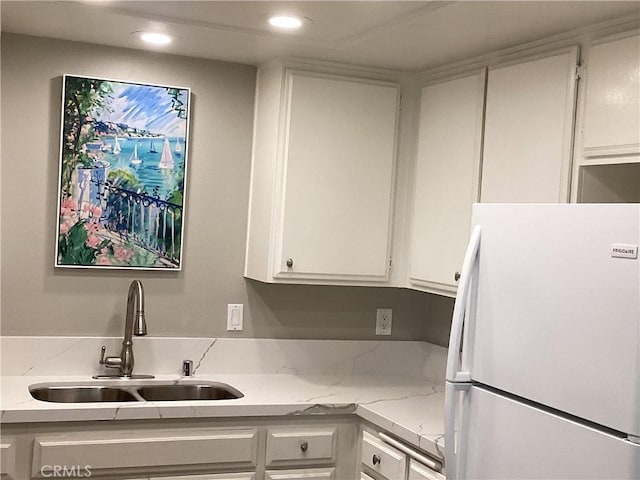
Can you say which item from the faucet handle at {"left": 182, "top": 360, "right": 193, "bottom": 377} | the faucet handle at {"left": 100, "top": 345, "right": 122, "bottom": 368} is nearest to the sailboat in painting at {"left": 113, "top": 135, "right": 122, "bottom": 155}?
the faucet handle at {"left": 100, "top": 345, "right": 122, "bottom": 368}

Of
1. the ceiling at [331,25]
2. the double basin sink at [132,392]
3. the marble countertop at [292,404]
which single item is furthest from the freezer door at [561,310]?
the double basin sink at [132,392]

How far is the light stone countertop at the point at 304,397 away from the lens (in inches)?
105

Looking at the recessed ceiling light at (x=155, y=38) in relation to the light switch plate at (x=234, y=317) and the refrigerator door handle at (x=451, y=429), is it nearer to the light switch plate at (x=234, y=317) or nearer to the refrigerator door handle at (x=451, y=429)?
Answer: the light switch plate at (x=234, y=317)

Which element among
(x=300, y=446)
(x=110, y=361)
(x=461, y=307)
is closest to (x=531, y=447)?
(x=461, y=307)

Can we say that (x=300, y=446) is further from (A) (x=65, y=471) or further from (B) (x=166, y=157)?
(B) (x=166, y=157)

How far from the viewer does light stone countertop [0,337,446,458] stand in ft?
8.79

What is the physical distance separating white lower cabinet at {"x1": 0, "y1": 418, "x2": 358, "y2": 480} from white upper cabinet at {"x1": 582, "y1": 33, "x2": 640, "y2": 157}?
4.53 feet

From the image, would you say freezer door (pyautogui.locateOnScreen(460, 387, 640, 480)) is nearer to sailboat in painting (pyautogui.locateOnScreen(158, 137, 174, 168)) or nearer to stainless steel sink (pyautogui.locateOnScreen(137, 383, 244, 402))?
stainless steel sink (pyautogui.locateOnScreen(137, 383, 244, 402))

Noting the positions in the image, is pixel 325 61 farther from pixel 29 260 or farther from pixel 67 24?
pixel 29 260

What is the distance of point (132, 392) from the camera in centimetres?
314

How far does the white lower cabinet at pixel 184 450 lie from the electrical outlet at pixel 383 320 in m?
0.71

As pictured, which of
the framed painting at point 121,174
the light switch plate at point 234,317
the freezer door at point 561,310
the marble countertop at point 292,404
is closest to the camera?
the freezer door at point 561,310

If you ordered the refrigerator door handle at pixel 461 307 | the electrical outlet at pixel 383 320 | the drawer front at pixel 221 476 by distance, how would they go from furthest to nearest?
the electrical outlet at pixel 383 320 → the drawer front at pixel 221 476 → the refrigerator door handle at pixel 461 307

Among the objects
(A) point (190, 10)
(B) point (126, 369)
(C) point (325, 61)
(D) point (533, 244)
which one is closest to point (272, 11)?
(A) point (190, 10)
